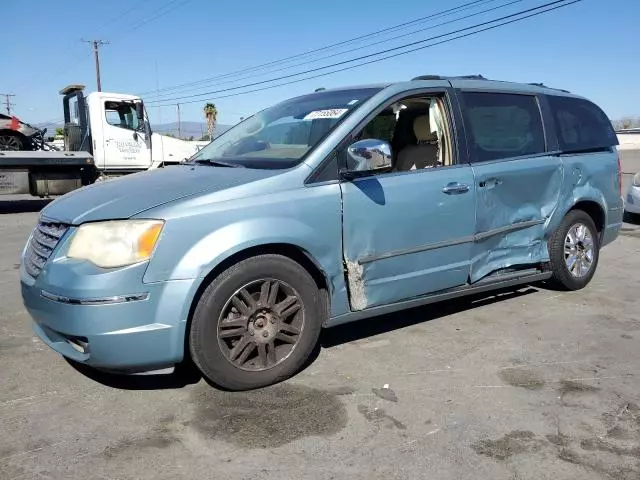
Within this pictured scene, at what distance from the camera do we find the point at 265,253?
3.36m

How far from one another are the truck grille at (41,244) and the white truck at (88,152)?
921 cm

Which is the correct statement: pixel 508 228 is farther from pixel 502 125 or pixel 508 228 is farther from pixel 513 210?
pixel 502 125

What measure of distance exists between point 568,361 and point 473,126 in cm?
182

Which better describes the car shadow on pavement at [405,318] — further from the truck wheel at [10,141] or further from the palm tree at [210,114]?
the palm tree at [210,114]

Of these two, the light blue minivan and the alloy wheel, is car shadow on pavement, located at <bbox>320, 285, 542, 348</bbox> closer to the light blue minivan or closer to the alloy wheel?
the light blue minivan

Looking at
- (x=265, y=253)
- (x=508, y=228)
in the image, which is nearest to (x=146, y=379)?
(x=265, y=253)

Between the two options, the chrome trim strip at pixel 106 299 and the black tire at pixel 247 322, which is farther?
the black tire at pixel 247 322

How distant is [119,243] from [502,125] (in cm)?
315

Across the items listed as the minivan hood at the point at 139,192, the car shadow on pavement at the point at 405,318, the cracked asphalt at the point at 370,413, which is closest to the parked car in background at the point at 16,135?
the cracked asphalt at the point at 370,413

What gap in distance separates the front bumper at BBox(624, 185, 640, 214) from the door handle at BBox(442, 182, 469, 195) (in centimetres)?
697

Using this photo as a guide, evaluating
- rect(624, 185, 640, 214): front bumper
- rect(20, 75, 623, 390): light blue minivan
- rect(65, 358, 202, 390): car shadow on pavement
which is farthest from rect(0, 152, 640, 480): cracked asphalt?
rect(624, 185, 640, 214): front bumper

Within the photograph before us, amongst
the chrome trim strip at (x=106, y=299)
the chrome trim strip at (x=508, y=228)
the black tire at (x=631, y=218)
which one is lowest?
the black tire at (x=631, y=218)

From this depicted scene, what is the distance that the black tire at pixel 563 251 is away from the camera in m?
5.07

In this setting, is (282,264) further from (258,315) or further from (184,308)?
(184,308)
